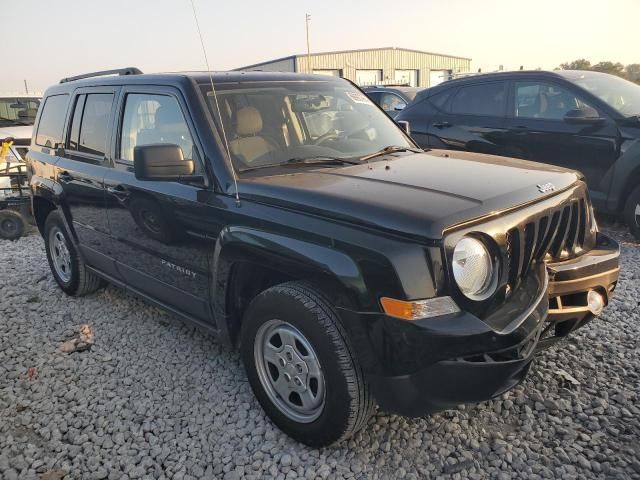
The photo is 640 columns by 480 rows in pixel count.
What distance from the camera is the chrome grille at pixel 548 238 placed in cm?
234

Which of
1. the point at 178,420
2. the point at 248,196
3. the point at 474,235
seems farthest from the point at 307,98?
the point at 178,420

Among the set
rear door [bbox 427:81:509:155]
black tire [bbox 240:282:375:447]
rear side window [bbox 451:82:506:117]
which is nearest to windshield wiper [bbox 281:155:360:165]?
black tire [bbox 240:282:375:447]

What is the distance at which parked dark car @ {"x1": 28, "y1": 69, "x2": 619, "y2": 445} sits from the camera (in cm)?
213

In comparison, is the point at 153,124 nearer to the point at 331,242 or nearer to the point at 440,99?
the point at 331,242

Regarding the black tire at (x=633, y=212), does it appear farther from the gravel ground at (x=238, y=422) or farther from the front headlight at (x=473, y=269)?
the front headlight at (x=473, y=269)

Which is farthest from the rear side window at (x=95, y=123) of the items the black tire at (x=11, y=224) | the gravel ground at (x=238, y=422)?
the black tire at (x=11, y=224)

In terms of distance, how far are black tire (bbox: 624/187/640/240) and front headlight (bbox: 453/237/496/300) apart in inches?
159

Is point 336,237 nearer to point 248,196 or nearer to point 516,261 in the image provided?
point 248,196

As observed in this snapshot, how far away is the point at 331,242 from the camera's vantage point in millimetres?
2283

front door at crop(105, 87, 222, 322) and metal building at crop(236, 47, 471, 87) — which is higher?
metal building at crop(236, 47, 471, 87)

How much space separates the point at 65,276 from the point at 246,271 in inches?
119

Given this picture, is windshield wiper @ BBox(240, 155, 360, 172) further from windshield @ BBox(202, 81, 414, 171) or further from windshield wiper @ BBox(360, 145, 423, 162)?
windshield wiper @ BBox(360, 145, 423, 162)

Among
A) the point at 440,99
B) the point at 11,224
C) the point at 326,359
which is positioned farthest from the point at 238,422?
the point at 11,224

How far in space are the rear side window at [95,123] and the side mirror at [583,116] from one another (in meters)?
4.66
